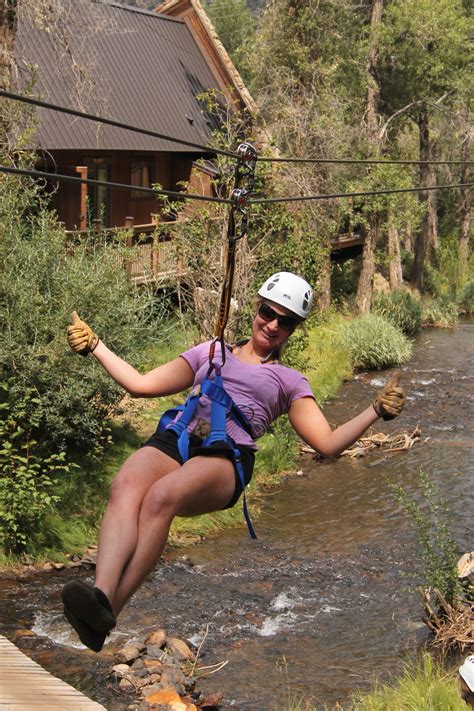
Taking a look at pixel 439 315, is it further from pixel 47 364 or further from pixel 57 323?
pixel 47 364

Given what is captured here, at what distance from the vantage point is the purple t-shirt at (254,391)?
4918 mm

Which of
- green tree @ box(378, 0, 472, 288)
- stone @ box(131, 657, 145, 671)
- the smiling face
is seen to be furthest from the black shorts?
green tree @ box(378, 0, 472, 288)

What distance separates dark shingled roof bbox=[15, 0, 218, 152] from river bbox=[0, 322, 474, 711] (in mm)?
9966

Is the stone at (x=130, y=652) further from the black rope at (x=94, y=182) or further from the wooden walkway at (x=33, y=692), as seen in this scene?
the black rope at (x=94, y=182)

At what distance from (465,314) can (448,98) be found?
23.8ft

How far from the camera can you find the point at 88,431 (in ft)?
42.0

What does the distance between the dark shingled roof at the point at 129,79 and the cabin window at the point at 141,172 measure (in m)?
1.09

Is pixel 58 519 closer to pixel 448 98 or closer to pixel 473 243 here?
pixel 448 98

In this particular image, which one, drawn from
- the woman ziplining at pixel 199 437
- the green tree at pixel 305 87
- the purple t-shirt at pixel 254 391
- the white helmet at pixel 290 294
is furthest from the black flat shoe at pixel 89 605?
the green tree at pixel 305 87

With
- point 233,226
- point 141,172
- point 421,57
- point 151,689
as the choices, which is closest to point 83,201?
point 141,172

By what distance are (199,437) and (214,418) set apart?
0.12 m

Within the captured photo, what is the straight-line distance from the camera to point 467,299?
3519 centimetres

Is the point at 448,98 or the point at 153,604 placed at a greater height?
the point at 448,98

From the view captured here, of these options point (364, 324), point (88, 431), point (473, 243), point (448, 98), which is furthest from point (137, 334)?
point (473, 243)
